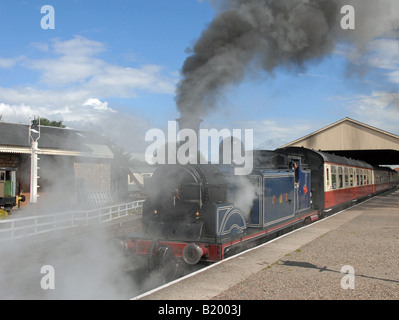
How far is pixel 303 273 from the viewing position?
5973 mm

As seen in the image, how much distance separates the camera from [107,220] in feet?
46.2

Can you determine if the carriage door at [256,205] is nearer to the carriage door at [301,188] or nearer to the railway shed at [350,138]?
the carriage door at [301,188]

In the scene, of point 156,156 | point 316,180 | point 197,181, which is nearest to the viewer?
point 197,181

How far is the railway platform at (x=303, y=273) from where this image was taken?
16.2 ft

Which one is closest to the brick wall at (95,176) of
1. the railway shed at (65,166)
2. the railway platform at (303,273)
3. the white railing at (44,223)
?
the railway shed at (65,166)

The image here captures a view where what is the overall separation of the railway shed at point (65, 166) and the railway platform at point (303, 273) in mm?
10489

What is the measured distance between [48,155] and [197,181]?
44.1 ft

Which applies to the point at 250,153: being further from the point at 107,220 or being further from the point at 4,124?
the point at 4,124

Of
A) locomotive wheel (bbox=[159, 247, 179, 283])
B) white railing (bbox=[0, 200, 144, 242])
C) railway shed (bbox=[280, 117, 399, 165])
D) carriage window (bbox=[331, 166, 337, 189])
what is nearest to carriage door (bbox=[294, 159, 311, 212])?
carriage window (bbox=[331, 166, 337, 189])
